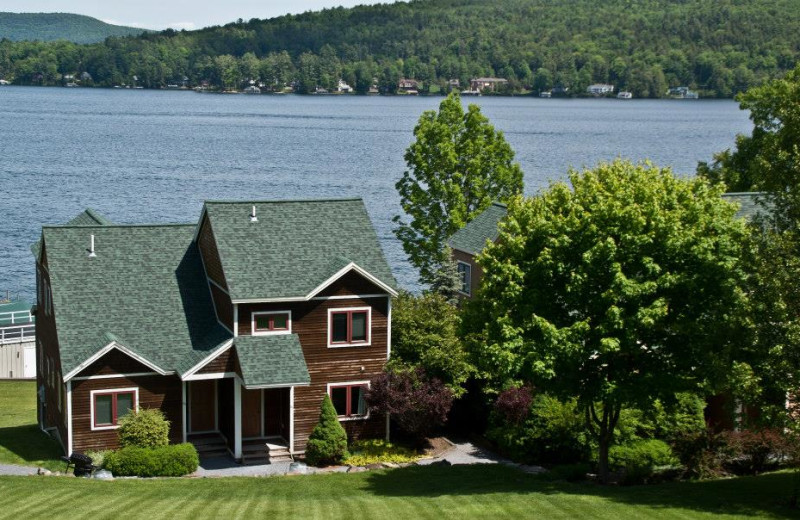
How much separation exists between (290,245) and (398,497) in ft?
42.7

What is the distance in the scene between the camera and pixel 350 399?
42.7m

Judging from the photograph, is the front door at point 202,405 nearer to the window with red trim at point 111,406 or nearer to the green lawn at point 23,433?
the window with red trim at point 111,406

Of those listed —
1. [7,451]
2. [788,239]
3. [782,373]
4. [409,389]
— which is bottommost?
[7,451]

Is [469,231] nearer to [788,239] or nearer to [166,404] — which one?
[166,404]

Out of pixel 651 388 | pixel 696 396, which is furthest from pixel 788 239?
pixel 696 396

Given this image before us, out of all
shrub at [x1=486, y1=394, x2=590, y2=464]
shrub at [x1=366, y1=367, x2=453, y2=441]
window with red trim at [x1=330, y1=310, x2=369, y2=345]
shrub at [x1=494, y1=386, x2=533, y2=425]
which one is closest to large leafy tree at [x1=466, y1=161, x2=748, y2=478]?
shrub at [x1=486, y1=394, x2=590, y2=464]

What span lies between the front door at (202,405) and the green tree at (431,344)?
7.27 meters

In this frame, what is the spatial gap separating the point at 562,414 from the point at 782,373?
11.6 metres

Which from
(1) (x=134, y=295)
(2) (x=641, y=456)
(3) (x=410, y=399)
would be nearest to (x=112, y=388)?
(1) (x=134, y=295)

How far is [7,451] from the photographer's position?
135 ft

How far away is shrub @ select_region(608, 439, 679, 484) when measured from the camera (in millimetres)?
38781

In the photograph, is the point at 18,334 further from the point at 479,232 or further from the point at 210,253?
the point at 479,232

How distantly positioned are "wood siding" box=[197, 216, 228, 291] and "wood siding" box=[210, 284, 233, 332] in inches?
14.7

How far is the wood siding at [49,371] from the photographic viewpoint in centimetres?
4097
